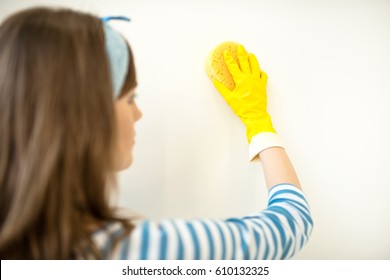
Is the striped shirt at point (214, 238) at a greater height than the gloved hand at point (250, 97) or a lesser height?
lesser

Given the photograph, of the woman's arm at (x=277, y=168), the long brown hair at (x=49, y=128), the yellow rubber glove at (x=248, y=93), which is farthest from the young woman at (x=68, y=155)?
the yellow rubber glove at (x=248, y=93)

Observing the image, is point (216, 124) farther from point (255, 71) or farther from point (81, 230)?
point (81, 230)

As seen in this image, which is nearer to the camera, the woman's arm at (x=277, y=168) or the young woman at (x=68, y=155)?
the young woman at (x=68, y=155)

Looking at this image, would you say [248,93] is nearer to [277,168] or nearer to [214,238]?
[277,168]

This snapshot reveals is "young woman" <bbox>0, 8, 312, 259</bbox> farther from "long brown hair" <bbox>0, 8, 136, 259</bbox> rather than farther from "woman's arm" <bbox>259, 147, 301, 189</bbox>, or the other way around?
"woman's arm" <bbox>259, 147, 301, 189</bbox>

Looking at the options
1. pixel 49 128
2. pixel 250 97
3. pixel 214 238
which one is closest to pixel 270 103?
pixel 250 97

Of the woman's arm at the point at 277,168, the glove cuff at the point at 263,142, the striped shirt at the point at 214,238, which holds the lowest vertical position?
the striped shirt at the point at 214,238

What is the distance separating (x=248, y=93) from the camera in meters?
0.66

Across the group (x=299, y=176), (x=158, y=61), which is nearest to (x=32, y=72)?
(x=158, y=61)

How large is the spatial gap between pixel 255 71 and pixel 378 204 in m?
0.44

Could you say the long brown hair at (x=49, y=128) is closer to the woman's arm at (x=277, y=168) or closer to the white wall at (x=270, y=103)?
the white wall at (x=270, y=103)

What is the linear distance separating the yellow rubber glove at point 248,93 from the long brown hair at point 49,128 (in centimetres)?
32

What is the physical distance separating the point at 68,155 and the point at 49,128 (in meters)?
0.05

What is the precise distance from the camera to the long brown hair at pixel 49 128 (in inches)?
16.1
